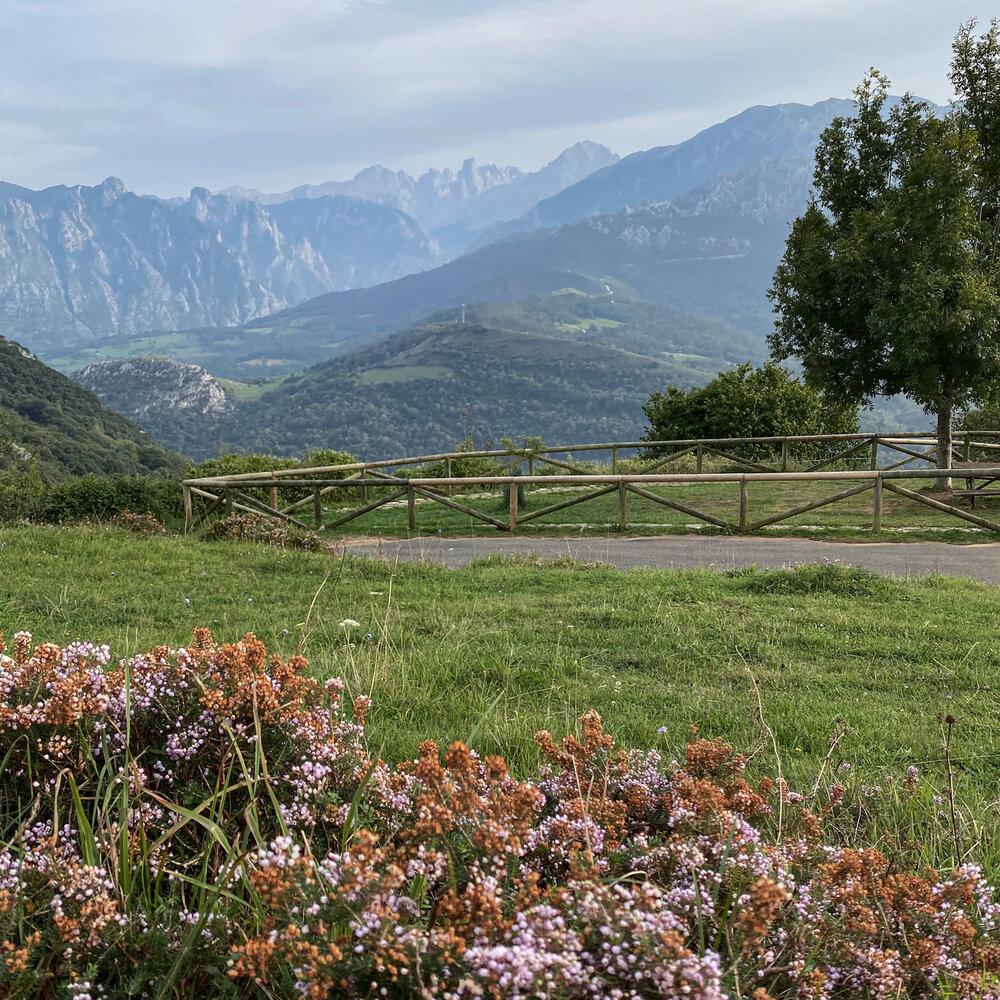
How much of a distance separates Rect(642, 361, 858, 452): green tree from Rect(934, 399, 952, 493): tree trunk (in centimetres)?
611

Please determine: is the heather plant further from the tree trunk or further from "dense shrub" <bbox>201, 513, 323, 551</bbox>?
the tree trunk

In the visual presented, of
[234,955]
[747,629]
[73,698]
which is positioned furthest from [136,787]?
[747,629]

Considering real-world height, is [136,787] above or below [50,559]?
above

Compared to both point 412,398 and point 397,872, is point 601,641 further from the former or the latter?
point 412,398

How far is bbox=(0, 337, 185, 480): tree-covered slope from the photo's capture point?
64.9 m

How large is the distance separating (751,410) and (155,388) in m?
184

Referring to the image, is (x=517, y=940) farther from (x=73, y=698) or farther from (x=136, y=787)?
(x=73, y=698)

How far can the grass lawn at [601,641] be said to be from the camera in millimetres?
3395

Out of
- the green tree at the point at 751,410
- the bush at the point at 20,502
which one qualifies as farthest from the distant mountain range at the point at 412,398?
the bush at the point at 20,502

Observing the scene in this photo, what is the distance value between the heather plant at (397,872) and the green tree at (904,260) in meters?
12.9

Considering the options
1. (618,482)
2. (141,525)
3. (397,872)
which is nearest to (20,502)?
(141,525)

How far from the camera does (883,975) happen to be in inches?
54.5

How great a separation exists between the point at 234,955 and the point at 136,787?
1.87 ft

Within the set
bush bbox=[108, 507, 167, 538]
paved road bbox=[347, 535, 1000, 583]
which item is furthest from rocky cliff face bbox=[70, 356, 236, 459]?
paved road bbox=[347, 535, 1000, 583]
